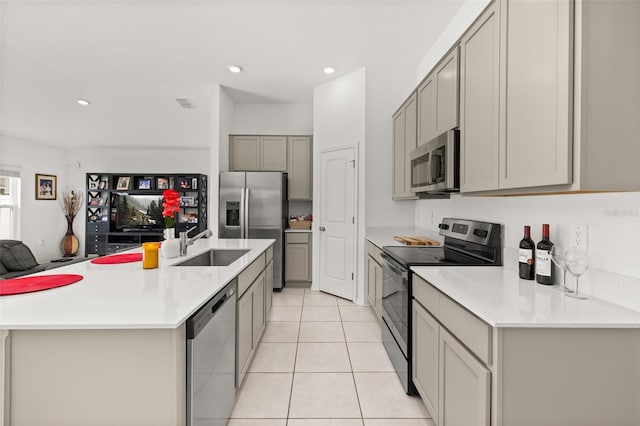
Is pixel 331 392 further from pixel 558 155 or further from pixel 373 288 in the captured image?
pixel 558 155

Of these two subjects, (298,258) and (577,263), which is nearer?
(577,263)

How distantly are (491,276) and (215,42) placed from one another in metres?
3.37

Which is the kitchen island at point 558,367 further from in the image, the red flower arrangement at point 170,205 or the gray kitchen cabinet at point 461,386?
the red flower arrangement at point 170,205

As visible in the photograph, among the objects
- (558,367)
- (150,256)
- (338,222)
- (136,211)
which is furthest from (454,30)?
(136,211)

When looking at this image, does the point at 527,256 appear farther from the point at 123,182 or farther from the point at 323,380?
the point at 123,182

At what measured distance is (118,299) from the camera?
1.30 metres

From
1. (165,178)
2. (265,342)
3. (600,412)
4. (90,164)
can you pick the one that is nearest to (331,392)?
(265,342)

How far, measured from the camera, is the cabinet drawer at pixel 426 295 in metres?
1.60

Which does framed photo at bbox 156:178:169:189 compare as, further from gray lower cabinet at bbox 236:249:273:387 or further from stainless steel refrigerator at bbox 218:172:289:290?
gray lower cabinet at bbox 236:249:273:387

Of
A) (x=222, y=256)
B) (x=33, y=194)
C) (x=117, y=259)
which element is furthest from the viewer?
(x=33, y=194)

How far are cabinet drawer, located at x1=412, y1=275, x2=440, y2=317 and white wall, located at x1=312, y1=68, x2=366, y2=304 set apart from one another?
6.79 ft

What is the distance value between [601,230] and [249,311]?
204 cm

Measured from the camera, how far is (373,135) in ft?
13.0

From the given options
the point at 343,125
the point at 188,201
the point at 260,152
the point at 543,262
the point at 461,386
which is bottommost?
the point at 461,386
